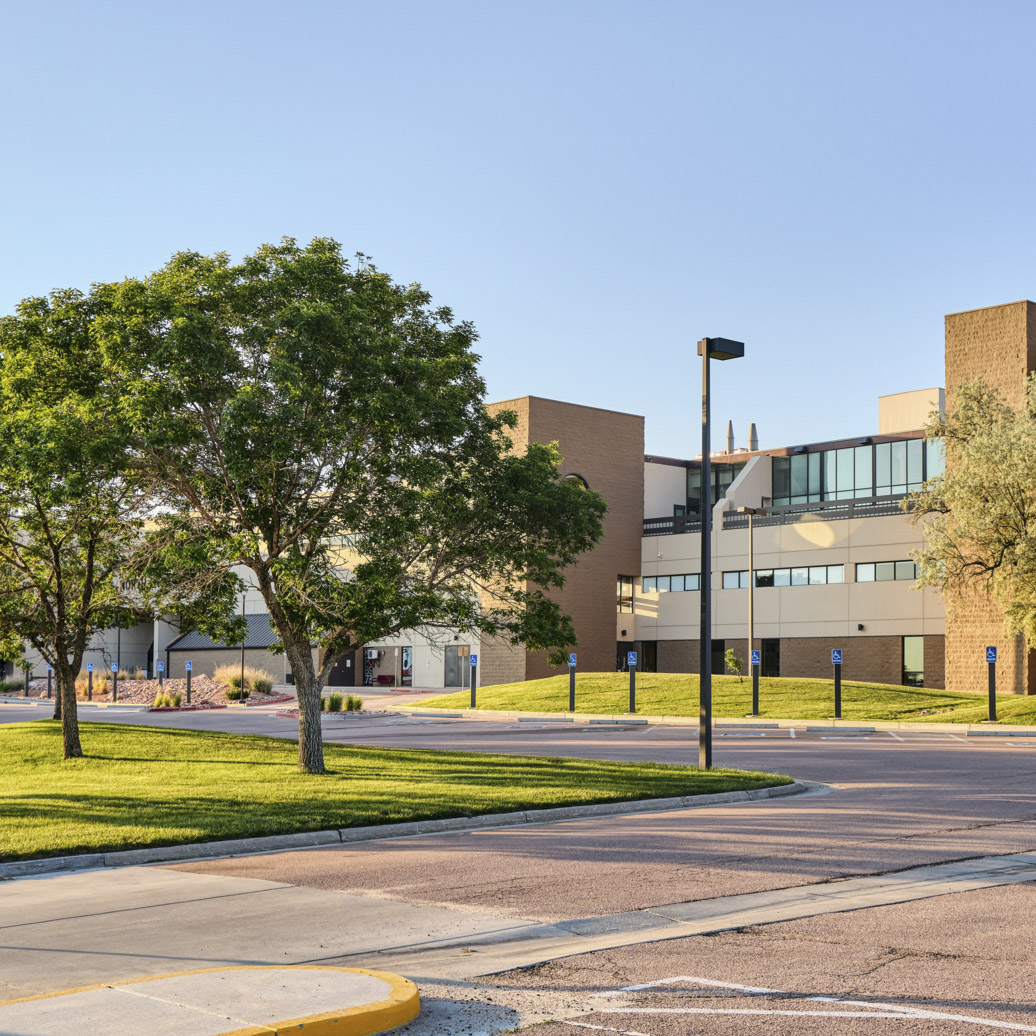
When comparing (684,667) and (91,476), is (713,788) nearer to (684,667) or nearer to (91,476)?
(91,476)

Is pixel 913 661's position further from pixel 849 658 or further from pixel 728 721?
pixel 728 721

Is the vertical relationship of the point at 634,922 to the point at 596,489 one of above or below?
below

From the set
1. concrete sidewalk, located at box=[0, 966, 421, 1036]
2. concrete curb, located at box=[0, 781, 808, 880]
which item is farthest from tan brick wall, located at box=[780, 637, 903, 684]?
concrete sidewalk, located at box=[0, 966, 421, 1036]

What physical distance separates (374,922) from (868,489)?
54070mm

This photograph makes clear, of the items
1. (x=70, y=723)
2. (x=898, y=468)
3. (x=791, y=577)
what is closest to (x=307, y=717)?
(x=70, y=723)

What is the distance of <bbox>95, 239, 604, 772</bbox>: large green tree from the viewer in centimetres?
1662

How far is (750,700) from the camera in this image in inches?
1585

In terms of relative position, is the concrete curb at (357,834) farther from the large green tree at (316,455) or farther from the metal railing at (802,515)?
the metal railing at (802,515)

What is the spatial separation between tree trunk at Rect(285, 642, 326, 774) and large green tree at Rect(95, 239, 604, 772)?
0.03 m

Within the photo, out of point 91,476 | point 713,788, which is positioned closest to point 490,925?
point 713,788

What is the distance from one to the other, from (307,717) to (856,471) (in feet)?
150

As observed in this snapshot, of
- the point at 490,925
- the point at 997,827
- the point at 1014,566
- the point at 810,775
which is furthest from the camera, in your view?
the point at 1014,566

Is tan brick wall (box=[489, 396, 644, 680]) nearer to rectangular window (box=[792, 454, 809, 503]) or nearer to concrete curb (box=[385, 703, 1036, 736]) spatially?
rectangular window (box=[792, 454, 809, 503])

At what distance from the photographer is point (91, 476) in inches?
676
